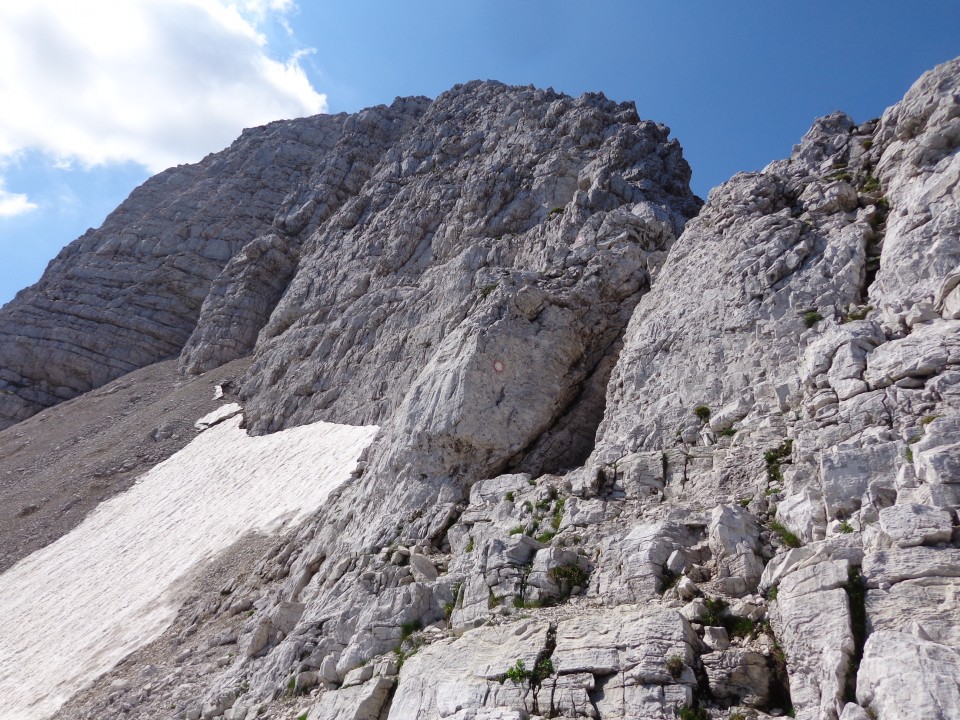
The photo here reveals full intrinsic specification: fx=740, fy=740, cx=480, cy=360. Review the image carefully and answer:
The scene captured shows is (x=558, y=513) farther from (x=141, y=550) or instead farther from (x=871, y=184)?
(x=141, y=550)

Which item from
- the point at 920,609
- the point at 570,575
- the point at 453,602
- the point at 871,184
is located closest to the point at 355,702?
the point at 453,602

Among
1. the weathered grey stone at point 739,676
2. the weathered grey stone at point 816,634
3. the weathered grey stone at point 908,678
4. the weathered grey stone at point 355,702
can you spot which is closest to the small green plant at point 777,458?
the weathered grey stone at point 816,634

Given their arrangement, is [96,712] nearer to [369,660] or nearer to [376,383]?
[369,660]

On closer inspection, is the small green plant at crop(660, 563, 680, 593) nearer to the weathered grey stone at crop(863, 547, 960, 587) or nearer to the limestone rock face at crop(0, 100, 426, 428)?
the weathered grey stone at crop(863, 547, 960, 587)

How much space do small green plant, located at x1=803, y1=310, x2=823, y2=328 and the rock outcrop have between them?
40mm

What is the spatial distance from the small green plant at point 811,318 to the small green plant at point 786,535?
549 cm

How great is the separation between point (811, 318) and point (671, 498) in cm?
519

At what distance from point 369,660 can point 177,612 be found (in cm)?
1243

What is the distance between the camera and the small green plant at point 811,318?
52.2 feet

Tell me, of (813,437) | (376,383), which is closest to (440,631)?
(813,437)

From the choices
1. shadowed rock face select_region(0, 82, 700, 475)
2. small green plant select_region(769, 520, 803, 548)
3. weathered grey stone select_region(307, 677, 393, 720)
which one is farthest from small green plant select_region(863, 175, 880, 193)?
weathered grey stone select_region(307, 677, 393, 720)

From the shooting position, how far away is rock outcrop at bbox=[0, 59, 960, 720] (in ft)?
32.2

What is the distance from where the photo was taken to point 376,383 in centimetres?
3631

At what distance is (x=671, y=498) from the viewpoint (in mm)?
14500
